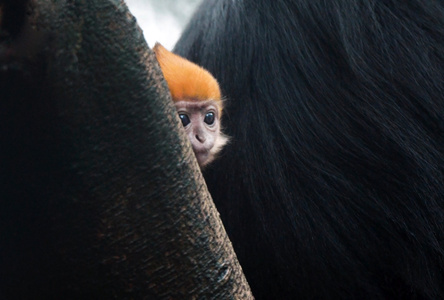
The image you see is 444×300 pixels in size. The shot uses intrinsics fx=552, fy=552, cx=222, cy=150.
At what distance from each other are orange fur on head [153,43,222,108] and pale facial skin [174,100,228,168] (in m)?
0.02

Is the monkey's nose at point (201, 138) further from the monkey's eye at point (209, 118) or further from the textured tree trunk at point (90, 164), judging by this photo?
the textured tree trunk at point (90, 164)

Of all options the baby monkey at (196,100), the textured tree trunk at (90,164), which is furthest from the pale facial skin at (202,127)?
the textured tree trunk at (90,164)

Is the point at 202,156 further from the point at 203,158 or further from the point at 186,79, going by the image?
the point at 186,79

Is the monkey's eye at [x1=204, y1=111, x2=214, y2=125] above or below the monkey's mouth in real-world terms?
above

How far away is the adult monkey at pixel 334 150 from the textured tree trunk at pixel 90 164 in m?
0.76

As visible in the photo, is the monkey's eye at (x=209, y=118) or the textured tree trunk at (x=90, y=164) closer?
the textured tree trunk at (x=90, y=164)

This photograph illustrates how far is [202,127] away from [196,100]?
7 cm

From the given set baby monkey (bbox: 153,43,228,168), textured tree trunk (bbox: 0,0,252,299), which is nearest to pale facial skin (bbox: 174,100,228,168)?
baby monkey (bbox: 153,43,228,168)

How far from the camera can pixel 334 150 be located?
1.36 m

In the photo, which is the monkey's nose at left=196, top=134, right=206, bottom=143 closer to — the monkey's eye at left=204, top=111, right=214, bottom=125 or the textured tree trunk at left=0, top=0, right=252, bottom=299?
the monkey's eye at left=204, top=111, right=214, bottom=125

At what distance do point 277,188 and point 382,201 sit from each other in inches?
10.1

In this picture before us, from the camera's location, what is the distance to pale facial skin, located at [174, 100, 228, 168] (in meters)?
1.36

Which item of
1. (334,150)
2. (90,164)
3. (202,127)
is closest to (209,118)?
(202,127)

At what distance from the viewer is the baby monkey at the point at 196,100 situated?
4.45ft
